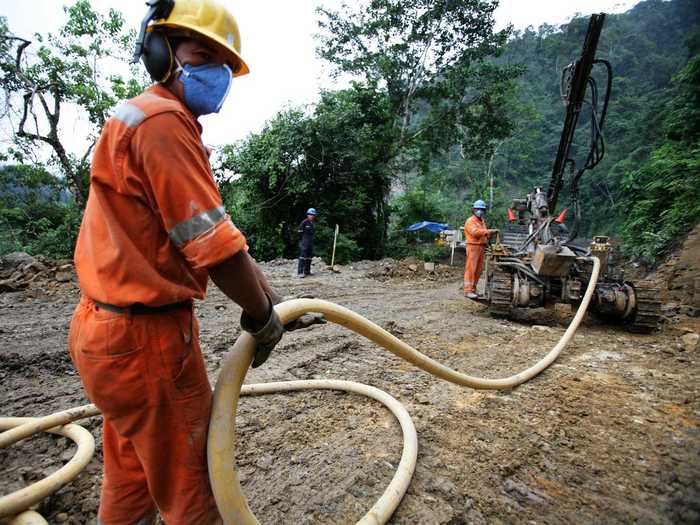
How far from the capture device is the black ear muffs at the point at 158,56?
1.28m

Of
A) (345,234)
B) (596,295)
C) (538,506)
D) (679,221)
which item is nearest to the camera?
(538,506)

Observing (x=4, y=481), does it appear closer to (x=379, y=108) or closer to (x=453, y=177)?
(x=379, y=108)

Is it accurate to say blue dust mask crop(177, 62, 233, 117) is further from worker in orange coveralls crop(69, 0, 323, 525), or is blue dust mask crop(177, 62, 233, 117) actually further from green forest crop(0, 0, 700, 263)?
green forest crop(0, 0, 700, 263)

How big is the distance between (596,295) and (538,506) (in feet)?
14.9

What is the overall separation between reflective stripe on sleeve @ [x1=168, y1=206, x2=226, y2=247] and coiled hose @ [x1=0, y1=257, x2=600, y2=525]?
472mm

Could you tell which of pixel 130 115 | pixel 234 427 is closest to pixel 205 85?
pixel 130 115

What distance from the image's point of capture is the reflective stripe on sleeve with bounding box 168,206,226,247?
111cm

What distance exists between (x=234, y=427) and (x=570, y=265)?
562 centimetres

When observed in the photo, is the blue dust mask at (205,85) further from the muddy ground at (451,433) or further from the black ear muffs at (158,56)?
the muddy ground at (451,433)

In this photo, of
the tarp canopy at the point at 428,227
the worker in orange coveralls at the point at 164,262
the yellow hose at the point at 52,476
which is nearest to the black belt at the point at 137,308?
the worker in orange coveralls at the point at 164,262

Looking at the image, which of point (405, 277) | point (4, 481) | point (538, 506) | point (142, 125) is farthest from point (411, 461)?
point (405, 277)

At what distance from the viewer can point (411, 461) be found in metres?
2.13

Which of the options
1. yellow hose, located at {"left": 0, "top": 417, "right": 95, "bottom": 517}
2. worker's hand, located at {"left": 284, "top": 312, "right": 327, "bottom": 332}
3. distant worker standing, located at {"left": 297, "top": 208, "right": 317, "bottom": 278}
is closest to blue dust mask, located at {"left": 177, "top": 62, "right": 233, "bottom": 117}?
worker's hand, located at {"left": 284, "top": 312, "right": 327, "bottom": 332}

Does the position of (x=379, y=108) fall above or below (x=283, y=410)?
above
